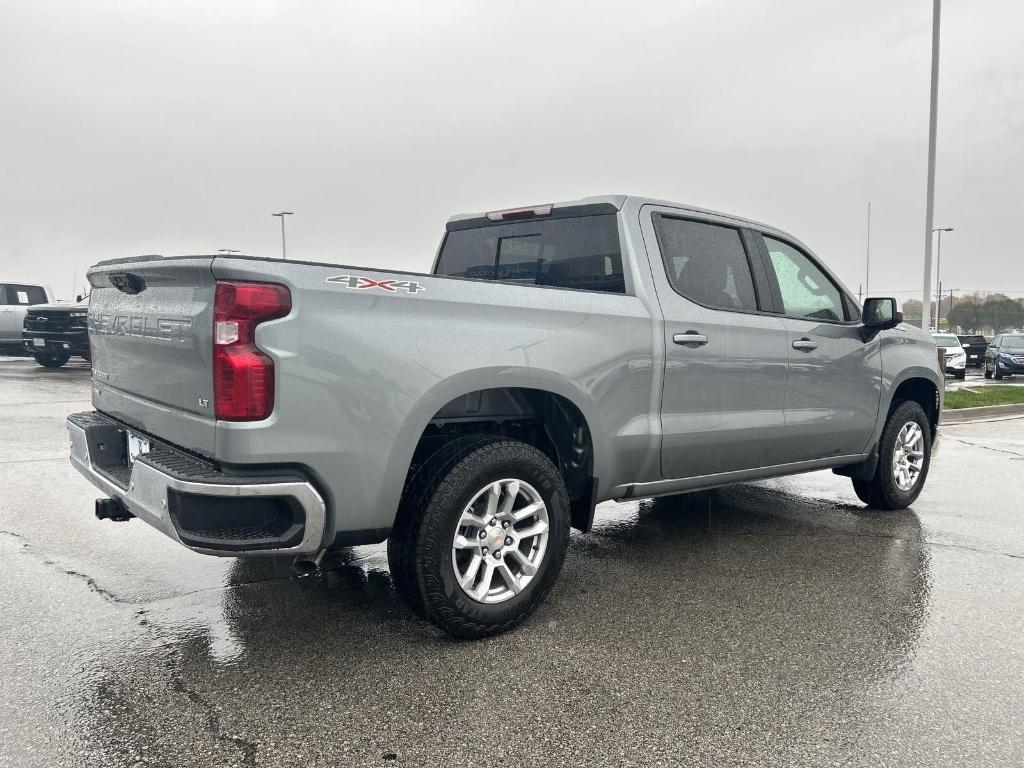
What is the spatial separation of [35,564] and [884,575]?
4.54m

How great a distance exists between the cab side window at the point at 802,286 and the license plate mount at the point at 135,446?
3554 mm

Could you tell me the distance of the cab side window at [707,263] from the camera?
434 centimetres

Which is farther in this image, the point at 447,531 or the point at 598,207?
the point at 598,207

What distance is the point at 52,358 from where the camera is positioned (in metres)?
19.0

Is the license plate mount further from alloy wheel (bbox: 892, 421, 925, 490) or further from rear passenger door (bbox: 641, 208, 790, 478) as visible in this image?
alloy wheel (bbox: 892, 421, 925, 490)

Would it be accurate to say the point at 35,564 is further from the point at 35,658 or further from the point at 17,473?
the point at 17,473

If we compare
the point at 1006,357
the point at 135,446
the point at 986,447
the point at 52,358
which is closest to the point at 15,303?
the point at 52,358

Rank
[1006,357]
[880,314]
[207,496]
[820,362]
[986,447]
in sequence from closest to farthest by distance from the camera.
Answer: [207,496]
[820,362]
[880,314]
[986,447]
[1006,357]

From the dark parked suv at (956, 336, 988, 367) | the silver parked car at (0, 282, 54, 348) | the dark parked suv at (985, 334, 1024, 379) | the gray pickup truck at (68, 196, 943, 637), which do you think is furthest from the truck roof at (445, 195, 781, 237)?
the dark parked suv at (956, 336, 988, 367)

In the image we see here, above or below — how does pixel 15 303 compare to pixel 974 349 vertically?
above

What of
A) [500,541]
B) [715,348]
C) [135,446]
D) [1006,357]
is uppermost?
[715,348]

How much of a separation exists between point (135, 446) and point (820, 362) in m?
3.85

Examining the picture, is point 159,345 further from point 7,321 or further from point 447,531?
point 7,321

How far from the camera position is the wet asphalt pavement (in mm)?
2645
